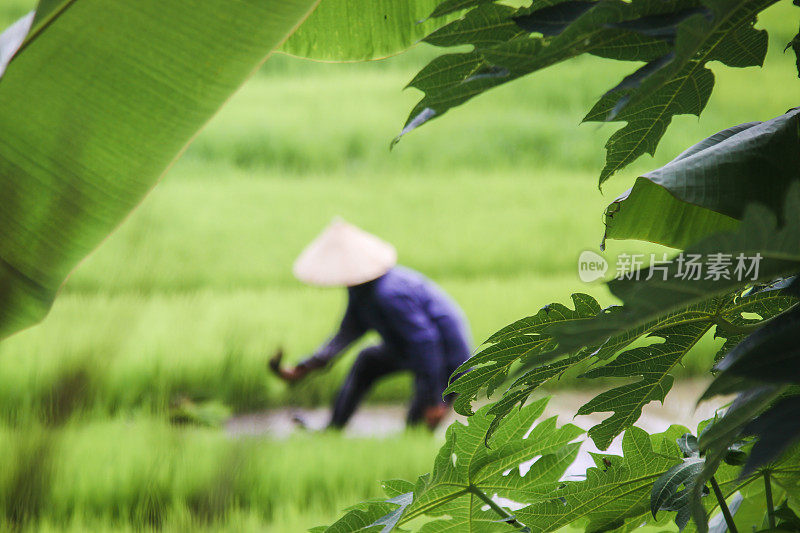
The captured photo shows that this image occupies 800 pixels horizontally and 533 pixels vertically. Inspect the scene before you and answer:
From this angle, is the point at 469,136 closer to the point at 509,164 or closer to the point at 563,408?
the point at 509,164

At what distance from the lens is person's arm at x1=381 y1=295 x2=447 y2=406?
136 cm

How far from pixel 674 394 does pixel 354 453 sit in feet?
2.67

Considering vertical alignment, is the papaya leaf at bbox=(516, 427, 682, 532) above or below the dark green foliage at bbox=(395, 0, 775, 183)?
below

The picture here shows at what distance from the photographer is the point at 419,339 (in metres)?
1.36

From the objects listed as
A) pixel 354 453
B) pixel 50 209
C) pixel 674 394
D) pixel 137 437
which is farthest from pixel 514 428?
pixel 674 394

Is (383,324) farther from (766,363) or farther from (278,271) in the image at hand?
(766,363)

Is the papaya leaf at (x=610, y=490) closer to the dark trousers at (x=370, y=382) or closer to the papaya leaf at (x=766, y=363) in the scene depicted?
the papaya leaf at (x=766, y=363)

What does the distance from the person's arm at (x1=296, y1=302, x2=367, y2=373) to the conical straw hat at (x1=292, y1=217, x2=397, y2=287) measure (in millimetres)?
103

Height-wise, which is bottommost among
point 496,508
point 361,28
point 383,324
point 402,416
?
point 402,416

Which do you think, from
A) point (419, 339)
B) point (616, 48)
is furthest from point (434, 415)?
point (616, 48)

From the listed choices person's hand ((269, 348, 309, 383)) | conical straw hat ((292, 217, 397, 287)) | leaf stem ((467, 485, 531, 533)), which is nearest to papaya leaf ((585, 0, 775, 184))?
leaf stem ((467, 485, 531, 533))

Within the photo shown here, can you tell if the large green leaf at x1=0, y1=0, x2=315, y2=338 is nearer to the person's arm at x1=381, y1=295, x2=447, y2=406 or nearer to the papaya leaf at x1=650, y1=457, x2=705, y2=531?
the papaya leaf at x1=650, y1=457, x2=705, y2=531

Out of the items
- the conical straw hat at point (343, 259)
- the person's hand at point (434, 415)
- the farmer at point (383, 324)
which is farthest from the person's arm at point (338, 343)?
the person's hand at point (434, 415)

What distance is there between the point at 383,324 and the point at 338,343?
0.10 meters
